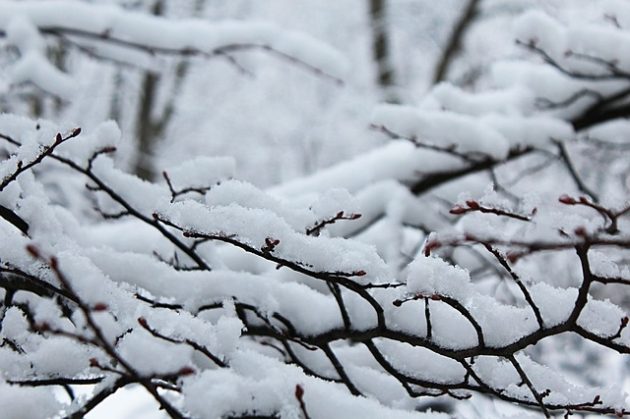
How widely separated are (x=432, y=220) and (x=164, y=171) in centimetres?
131

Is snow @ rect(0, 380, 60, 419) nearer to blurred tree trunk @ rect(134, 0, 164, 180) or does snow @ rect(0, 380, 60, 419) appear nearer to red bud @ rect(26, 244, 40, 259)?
red bud @ rect(26, 244, 40, 259)

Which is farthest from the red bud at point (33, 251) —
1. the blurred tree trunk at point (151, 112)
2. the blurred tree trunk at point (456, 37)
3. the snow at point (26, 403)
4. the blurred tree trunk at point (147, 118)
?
the blurred tree trunk at point (147, 118)

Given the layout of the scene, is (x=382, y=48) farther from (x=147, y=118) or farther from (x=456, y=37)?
(x=147, y=118)

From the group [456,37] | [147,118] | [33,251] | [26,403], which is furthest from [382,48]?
[33,251]

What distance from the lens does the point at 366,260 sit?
1.04 m

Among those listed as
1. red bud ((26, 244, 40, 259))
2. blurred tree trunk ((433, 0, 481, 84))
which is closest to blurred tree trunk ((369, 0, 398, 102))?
blurred tree trunk ((433, 0, 481, 84))

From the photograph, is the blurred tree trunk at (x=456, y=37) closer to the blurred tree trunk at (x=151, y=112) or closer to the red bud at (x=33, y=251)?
the blurred tree trunk at (x=151, y=112)

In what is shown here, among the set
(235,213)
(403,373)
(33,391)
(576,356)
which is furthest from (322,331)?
(576,356)

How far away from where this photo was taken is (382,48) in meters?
7.32

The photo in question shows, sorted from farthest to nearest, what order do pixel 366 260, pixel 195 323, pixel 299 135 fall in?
pixel 299 135 < pixel 366 260 < pixel 195 323

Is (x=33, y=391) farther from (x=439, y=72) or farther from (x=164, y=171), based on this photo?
(x=439, y=72)

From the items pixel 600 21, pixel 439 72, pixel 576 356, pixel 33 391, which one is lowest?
pixel 33 391

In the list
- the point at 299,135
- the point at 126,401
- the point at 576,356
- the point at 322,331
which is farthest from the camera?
the point at 299,135

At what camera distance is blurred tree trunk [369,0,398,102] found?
724 cm
